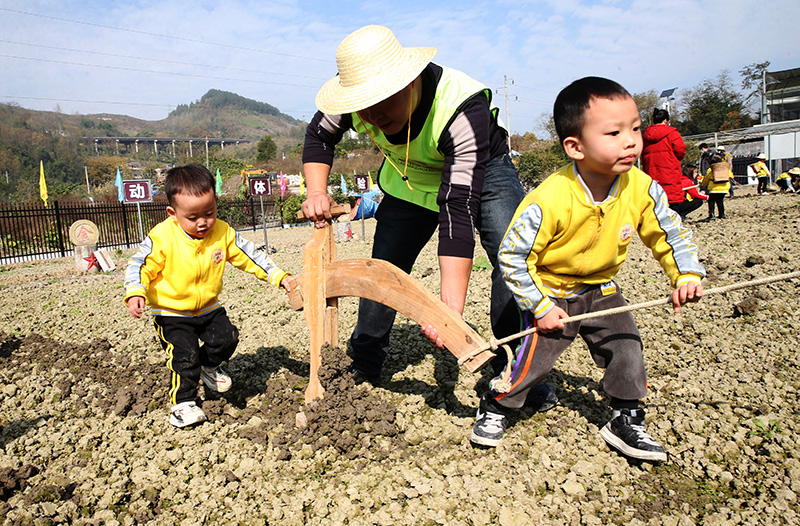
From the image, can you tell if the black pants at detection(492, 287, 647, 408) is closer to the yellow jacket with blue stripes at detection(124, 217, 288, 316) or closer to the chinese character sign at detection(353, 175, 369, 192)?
the yellow jacket with blue stripes at detection(124, 217, 288, 316)

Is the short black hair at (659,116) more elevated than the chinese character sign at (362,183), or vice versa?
the short black hair at (659,116)

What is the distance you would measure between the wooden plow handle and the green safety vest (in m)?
0.47

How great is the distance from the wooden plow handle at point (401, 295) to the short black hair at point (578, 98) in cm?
91

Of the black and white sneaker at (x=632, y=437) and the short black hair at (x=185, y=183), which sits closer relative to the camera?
the black and white sneaker at (x=632, y=437)

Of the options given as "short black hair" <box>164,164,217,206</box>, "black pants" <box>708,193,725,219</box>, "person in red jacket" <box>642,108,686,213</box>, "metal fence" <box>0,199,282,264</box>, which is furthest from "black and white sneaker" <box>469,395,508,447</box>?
"metal fence" <box>0,199,282,264</box>

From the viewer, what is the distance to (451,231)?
231 cm

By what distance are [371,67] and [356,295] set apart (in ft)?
3.77

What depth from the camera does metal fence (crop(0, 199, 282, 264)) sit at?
16.6 metres

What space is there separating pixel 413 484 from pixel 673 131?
23.7 feet

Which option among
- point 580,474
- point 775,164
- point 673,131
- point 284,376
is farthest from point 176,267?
point 775,164

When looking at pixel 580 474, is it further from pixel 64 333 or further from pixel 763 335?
pixel 64 333

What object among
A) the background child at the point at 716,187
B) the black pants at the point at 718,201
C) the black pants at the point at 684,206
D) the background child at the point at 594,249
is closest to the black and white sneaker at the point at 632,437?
the background child at the point at 594,249

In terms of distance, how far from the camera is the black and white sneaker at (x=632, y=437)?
2318mm

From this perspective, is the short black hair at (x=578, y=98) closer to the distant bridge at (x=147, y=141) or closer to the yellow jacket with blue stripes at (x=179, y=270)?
the yellow jacket with blue stripes at (x=179, y=270)
